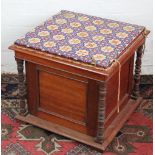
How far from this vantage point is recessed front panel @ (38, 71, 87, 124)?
2.20 m

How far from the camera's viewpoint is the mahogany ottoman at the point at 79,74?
2104 millimetres

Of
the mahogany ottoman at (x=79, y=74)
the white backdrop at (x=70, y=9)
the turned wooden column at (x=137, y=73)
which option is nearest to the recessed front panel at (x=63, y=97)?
the mahogany ottoman at (x=79, y=74)

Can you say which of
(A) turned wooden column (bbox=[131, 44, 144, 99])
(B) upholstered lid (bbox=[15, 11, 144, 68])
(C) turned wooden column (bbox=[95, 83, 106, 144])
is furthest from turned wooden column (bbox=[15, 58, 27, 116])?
(A) turned wooden column (bbox=[131, 44, 144, 99])

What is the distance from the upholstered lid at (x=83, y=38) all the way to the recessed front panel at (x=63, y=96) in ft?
0.47

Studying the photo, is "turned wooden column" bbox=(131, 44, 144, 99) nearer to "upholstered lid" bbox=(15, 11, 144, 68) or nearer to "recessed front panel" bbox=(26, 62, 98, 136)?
"upholstered lid" bbox=(15, 11, 144, 68)

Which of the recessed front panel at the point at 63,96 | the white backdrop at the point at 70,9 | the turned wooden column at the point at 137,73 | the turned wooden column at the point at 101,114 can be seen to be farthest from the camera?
the white backdrop at the point at 70,9

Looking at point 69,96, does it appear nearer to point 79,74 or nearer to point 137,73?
point 79,74

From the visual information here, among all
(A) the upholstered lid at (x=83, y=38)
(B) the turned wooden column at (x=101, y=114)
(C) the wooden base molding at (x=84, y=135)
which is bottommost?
(C) the wooden base molding at (x=84, y=135)

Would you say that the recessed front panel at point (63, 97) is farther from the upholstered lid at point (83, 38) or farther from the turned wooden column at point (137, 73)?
the turned wooden column at point (137, 73)

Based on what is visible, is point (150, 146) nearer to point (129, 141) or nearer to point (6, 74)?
point (129, 141)

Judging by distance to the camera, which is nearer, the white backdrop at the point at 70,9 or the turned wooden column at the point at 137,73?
the turned wooden column at the point at 137,73

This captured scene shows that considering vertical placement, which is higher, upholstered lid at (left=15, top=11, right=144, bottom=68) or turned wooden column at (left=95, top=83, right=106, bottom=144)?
upholstered lid at (left=15, top=11, right=144, bottom=68)

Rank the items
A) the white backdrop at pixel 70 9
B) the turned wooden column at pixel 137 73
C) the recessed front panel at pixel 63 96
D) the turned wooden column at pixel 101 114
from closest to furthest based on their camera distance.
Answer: the turned wooden column at pixel 101 114 → the recessed front panel at pixel 63 96 → the turned wooden column at pixel 137 73 → the white backdrop at pixel 70 9

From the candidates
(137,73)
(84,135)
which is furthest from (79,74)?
(137,73)
